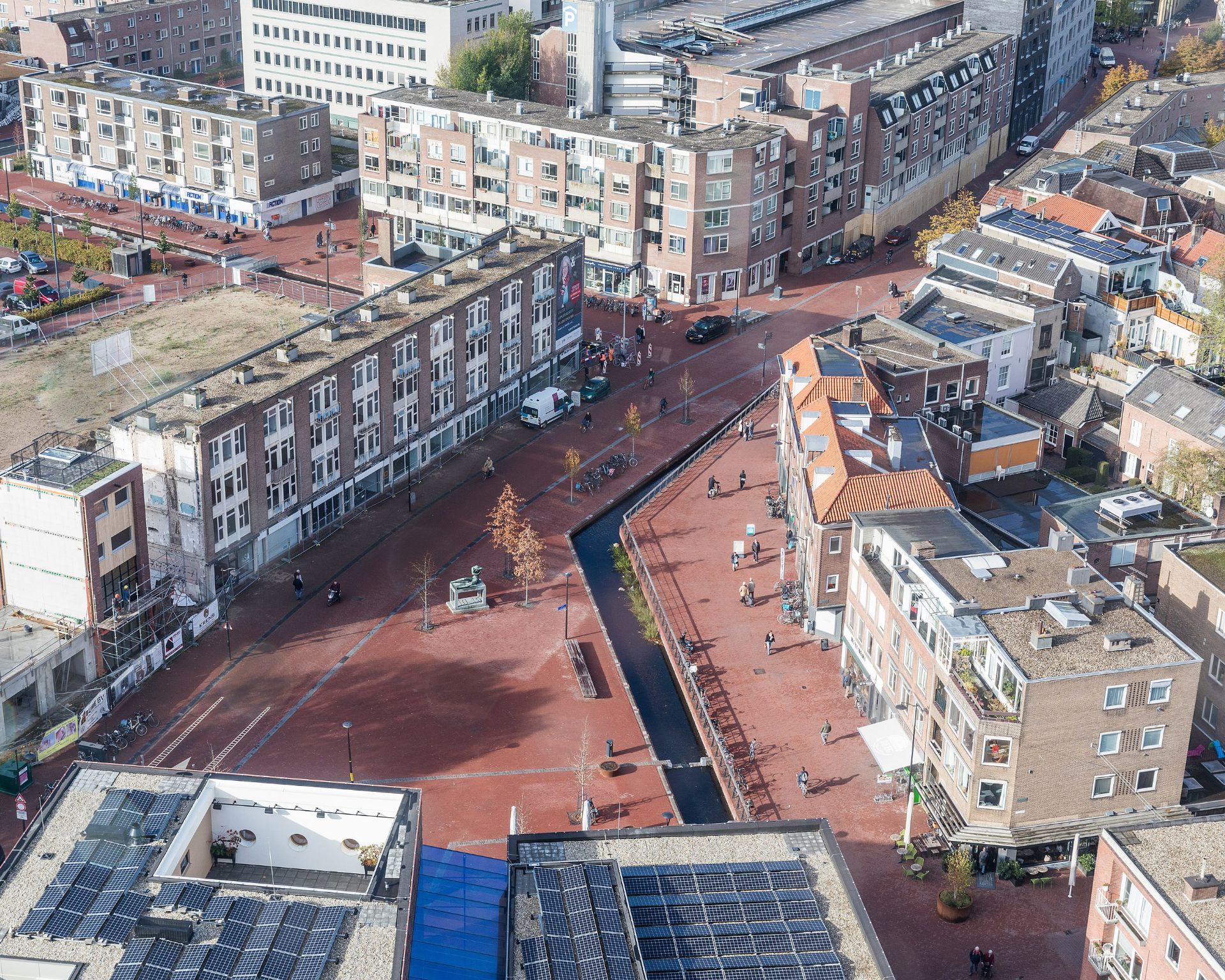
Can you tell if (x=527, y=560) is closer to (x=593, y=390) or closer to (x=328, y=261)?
(x=593, y=390)

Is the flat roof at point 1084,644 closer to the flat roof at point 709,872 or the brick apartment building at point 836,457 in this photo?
the flat roof at point 709,872

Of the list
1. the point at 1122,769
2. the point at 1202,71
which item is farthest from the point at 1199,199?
the point at 1122,769

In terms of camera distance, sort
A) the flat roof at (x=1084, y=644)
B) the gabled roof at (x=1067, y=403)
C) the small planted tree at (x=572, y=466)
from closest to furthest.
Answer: the flat roof at (x=1084, y=644), the small planted tree at (x=572, y=466), the gabled roof at (x=1067, y=403)

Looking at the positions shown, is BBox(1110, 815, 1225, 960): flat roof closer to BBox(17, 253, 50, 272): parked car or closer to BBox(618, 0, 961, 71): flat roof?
BBox(17, 253, 50, 272): parked car

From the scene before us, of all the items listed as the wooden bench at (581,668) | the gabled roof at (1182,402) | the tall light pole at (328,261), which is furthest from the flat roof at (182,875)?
the tall light pole at (328,261)

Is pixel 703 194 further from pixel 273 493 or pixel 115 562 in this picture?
pixel 115 562

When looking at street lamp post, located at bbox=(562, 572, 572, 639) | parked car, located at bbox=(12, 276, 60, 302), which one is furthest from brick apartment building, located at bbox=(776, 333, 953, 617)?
parked car, located at bbox=(12, 276, 60, 302)
